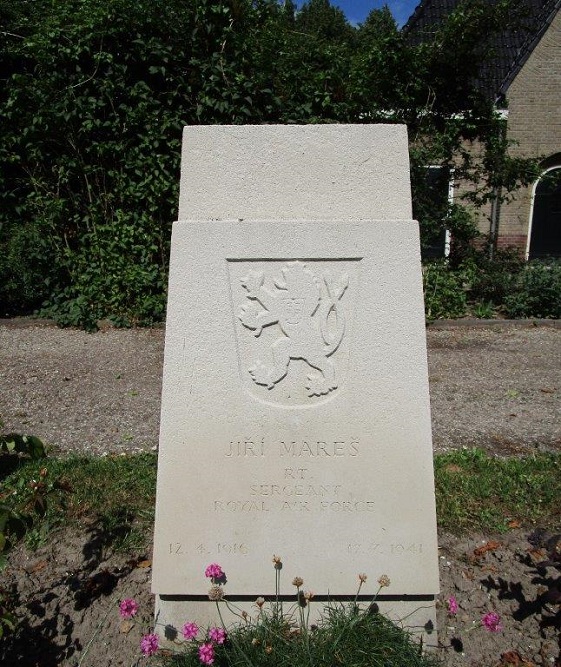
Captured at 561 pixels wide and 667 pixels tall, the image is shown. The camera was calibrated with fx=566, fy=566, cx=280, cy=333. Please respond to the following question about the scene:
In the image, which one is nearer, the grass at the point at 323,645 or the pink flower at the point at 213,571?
the grass at the point at 323,645

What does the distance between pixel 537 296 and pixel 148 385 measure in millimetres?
5672

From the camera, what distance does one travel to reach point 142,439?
4270mm

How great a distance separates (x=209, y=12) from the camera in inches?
253

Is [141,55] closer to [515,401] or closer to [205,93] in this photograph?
[205,93]

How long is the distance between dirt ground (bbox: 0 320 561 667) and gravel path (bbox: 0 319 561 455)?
13mm

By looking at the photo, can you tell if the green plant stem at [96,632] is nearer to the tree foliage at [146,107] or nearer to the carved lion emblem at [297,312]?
the carved lion emblem at [297,312]

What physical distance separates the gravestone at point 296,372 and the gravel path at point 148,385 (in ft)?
6.94

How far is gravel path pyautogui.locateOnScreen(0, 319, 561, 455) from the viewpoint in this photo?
434 centimetres

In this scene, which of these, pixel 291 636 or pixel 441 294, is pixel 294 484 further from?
pixel 441 294

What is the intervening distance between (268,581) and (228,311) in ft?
3.35

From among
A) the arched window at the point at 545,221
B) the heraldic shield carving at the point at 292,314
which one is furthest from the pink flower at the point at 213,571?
the arched window at the point at 545,221

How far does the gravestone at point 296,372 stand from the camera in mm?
2010

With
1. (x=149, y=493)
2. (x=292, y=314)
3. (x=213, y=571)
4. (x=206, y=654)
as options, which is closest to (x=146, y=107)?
(x=149, y=493)

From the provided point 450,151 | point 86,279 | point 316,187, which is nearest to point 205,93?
point 86,279
